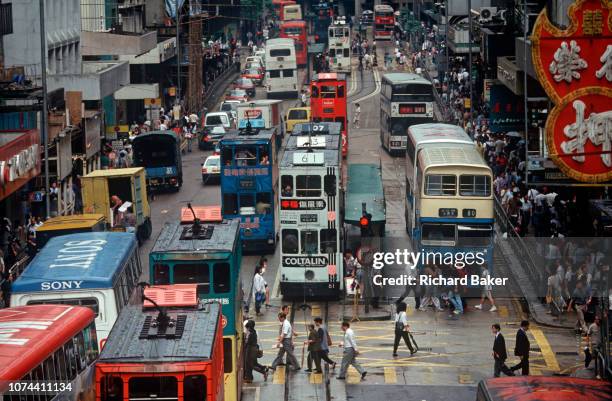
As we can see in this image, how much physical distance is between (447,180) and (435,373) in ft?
29.4

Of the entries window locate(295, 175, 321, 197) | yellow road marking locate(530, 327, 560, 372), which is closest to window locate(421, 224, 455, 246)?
window locate(295, 175, 321, 197)

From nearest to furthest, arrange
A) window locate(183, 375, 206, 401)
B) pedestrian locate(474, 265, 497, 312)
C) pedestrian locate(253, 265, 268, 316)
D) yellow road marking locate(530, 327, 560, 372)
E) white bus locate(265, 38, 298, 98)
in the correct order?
1. window locate(183, 375, 206, 401)
2. yellow road marking locate(530, 327, 560, 372)
3. pedestrian locate(253, 265, 268, 316)
4. pedestrian locate(474, 265, 497, 312)
5. white bus locate(265, 38, 298, 98)

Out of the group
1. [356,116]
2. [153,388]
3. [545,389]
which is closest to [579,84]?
[545,389]

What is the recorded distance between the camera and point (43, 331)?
21219mm

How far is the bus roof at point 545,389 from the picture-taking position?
60.4 ft

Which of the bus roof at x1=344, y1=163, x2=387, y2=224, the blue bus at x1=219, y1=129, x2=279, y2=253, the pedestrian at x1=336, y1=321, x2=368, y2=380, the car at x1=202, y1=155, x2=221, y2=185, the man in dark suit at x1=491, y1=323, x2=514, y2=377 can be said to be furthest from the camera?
the car at x1=202, y1=155, x2=221, y2=185

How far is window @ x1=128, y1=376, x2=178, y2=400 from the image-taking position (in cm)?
1945

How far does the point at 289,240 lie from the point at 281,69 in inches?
2102

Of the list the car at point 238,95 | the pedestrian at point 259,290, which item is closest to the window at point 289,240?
the pedestrian at point 259,290

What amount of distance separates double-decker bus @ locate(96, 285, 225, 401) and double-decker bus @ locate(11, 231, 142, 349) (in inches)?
175

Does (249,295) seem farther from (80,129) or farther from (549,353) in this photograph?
(80,129)

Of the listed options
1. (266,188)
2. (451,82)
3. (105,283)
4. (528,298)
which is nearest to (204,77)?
(451,82)

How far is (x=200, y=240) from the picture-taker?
1089 inches

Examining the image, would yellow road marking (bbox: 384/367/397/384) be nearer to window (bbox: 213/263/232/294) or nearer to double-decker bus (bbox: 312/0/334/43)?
window (bbox: 213/263/232/294)
